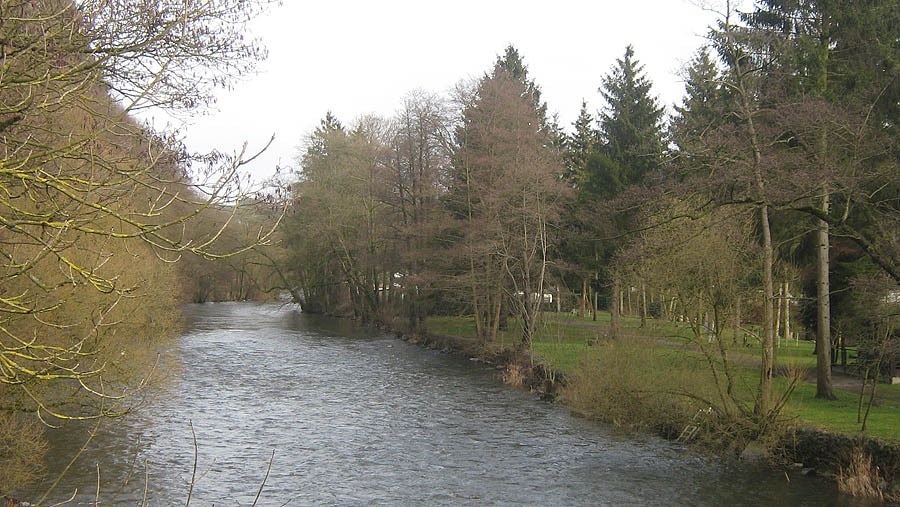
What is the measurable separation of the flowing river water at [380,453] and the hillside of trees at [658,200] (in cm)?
273

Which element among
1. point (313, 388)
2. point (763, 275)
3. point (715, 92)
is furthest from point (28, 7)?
point (715, 92)

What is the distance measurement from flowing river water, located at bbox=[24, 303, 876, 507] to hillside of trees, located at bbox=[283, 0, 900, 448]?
273 cm

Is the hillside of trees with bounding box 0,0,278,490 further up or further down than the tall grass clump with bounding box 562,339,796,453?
further up

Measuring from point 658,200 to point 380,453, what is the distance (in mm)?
9001

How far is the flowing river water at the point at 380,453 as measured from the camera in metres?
13.7

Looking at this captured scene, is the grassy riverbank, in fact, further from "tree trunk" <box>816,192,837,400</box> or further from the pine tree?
the pine tree

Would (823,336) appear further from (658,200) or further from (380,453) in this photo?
(380,453)

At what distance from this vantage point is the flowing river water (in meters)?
13.7

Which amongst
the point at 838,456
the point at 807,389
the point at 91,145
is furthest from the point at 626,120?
the point at 91,145

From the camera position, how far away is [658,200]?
1777 centimetres

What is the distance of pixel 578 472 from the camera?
15.4 metres

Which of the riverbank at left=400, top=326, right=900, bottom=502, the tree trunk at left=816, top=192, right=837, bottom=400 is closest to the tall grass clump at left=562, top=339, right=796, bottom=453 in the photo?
the riverbank at left=400, top=326, right=900, bottom=502

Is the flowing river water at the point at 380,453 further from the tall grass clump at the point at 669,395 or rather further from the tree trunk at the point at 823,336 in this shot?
the tree trunk at the point at 823,336

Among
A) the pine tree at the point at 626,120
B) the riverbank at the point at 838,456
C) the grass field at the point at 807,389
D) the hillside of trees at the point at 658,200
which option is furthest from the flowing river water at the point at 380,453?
the pine tree at the point at 626,120
